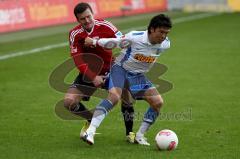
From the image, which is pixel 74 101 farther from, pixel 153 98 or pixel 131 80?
pixel 153 98

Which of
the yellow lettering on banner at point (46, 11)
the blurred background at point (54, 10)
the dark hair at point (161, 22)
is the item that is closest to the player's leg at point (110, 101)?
the dark hair at point (161, 22)

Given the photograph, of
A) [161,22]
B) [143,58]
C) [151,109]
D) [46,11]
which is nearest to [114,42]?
[143,58]

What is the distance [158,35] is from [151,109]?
1.22m

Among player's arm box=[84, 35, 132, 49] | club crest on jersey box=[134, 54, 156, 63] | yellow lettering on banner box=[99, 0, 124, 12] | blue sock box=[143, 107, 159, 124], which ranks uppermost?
player's arm box=[84, 35, 132, 49]

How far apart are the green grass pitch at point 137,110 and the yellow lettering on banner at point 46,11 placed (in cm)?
244

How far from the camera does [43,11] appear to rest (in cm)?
2619

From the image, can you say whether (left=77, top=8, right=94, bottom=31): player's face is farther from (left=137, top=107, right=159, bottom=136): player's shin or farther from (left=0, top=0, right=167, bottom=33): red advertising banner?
(left=0, top=0, right=167, bottom=33): red advertising banner

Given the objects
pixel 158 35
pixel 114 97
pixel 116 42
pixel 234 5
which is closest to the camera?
pixel 158 35

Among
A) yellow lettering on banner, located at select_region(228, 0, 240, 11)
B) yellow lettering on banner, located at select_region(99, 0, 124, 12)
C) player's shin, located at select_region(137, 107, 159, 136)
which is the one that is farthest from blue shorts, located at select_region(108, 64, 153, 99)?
yellow lettering on banner, located at select_region(228, 0, 240, 11)

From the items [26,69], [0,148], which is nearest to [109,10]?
[26,69]

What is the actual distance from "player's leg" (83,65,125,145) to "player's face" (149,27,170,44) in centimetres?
72

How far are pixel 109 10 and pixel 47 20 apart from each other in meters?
5.06

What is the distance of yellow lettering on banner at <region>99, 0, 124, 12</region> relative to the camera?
3014cm

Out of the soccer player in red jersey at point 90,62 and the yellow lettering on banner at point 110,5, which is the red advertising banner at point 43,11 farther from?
the soccer player in red jersey at point 90,62
